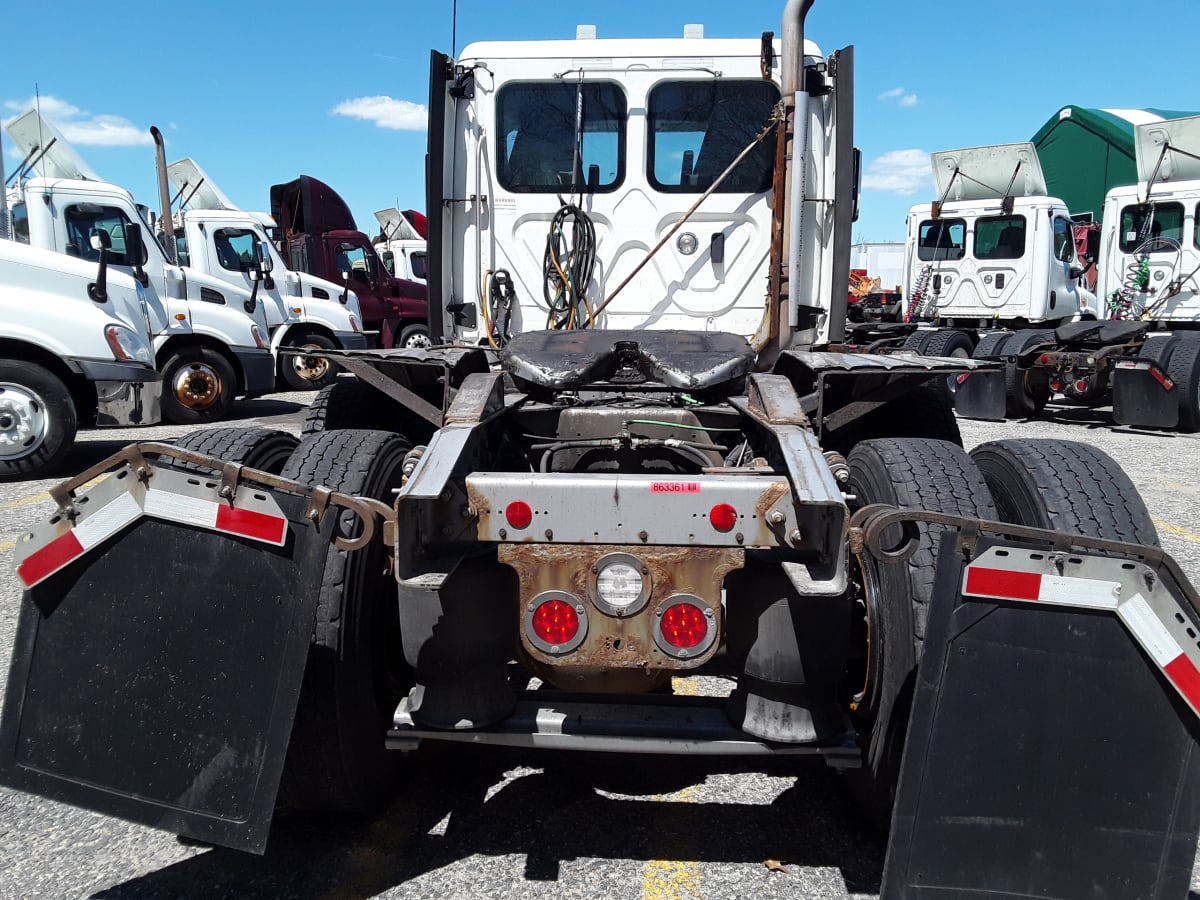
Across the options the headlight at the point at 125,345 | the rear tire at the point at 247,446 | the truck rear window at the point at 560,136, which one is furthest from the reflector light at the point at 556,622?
the headlight at the point at 125,345

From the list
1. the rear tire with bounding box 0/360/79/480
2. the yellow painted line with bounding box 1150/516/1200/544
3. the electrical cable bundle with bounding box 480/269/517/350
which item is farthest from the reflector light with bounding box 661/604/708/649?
the rear tire with bounding box 0/360/79/480

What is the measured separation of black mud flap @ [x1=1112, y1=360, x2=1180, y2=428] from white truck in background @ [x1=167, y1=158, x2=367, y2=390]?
10013 millimetres

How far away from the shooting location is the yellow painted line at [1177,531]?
233 inches

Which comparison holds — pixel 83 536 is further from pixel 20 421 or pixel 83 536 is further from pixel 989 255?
pixel 989 255

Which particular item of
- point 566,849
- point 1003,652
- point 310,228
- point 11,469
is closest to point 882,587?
point 1003,652

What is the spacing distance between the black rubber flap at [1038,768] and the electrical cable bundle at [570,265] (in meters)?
2.89

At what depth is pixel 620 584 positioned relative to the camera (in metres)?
2.21

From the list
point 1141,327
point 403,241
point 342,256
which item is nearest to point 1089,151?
point 1141,327

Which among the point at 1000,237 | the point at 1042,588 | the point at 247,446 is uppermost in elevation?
the point at 1000,237

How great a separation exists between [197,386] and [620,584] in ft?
32.5

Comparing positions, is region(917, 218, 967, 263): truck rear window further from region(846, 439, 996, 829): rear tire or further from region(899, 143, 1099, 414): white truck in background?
region(846, 439, 996, 829): rear tire

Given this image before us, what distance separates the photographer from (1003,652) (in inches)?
74.2

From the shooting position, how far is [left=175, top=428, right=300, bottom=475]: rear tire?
286 centimetres

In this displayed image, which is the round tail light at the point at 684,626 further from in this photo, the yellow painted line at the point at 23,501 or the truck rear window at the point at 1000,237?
the truck rear window at the point at 1000,237
